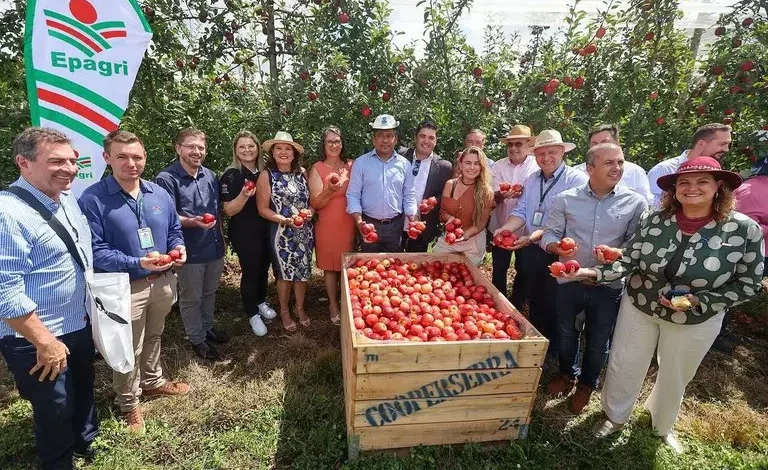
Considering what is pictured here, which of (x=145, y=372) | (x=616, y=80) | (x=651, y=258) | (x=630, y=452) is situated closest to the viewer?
(x=651, y=258)

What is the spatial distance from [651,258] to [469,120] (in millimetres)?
2840

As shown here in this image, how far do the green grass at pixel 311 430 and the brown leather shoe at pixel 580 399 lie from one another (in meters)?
0.07

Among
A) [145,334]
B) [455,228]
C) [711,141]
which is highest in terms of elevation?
[711,141]

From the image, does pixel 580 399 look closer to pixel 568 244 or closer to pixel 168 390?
pixel 568 244

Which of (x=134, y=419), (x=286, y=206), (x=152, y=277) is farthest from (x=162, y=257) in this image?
(x=286, y=206)

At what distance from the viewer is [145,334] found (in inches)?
133

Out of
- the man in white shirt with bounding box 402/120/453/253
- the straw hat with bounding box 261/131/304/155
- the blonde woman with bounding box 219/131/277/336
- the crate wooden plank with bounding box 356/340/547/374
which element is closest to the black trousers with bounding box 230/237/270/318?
the blonde woman with bounding box 219/131/277/336

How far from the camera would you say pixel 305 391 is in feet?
12.0

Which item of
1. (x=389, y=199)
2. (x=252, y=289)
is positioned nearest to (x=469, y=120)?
(x=389, y=199)

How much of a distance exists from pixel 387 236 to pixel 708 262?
9.35ft

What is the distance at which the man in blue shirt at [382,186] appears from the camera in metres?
4.30

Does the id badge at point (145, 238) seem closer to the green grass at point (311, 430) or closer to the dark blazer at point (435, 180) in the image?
the green grass at point (311, 430)

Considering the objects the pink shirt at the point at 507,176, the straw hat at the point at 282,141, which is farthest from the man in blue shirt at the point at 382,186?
the pink shirt at the point at 507,176

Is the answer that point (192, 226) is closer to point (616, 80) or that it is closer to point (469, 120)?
point (469, 120)
